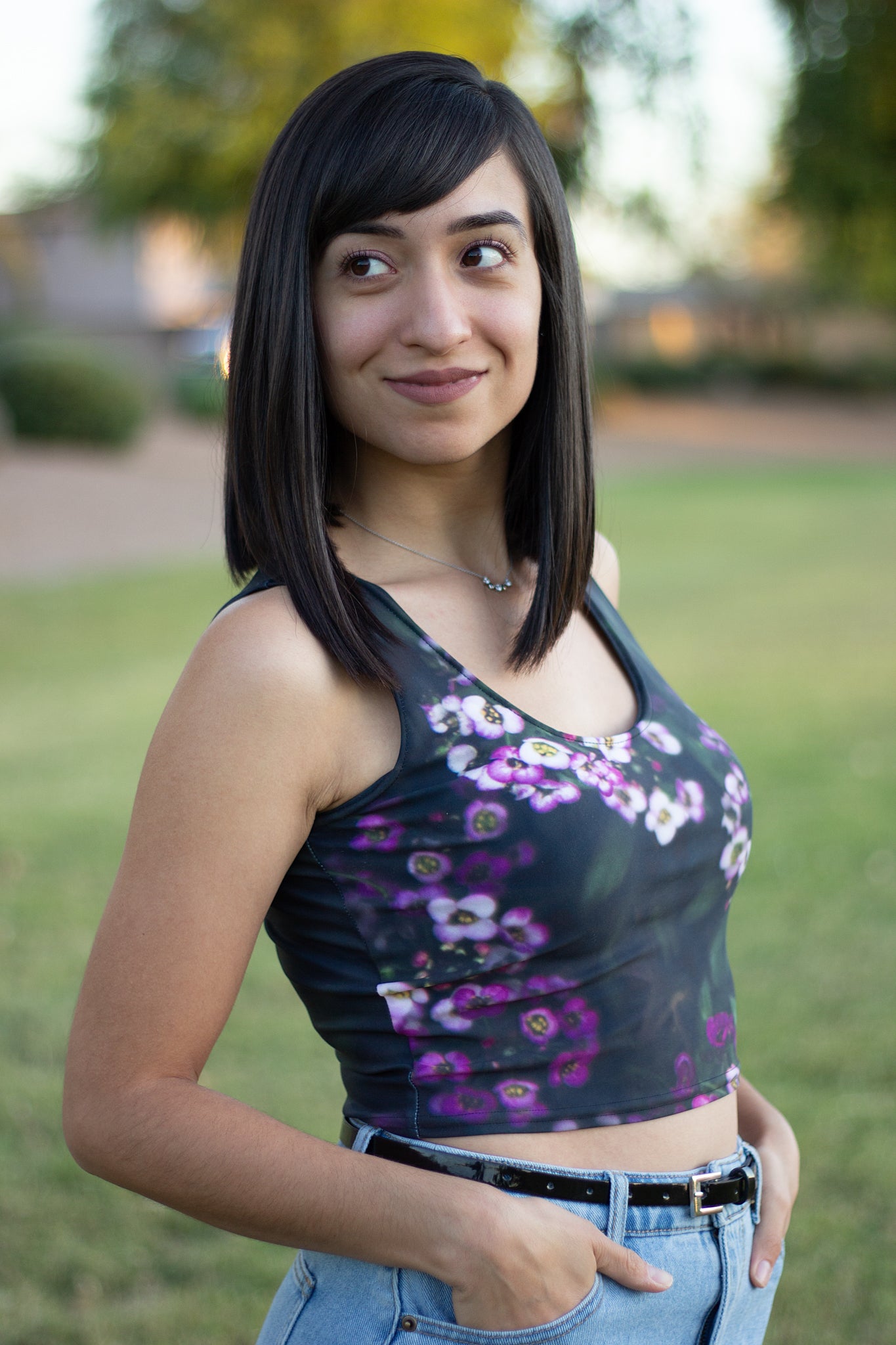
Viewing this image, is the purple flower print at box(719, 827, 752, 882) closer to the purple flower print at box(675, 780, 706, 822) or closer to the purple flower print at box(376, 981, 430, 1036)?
the purple flower print at box(675, 780, 706, 822)

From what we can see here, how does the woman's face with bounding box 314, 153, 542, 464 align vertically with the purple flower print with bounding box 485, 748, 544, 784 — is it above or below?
above

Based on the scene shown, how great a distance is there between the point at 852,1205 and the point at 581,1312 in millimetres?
2467

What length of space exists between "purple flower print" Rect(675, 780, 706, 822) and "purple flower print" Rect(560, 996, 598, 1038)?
0.82 ft

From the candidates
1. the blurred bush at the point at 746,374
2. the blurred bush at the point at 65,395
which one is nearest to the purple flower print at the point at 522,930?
the blurred bush at the point at 65,395

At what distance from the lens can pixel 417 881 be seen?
1322 mm

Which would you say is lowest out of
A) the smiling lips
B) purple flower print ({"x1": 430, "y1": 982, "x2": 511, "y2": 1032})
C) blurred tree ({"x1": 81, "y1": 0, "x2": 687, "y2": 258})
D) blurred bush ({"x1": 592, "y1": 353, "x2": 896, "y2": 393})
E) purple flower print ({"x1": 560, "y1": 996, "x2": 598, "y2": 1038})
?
purple flower print ({"x1": 560, "y1": 996, "x2": 598, "y2": 1038})

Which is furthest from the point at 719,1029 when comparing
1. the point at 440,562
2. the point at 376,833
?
the point at 440,562

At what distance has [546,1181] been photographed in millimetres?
1329

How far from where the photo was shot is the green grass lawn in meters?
3.12

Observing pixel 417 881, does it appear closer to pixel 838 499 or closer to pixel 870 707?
pixel 870 707

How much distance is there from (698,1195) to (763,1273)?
0.59ft

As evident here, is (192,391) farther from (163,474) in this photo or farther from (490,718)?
(490,718)

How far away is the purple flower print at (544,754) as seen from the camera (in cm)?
138

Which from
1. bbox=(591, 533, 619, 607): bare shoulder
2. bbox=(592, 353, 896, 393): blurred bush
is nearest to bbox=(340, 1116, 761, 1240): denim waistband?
bbox=(591, 533, 619, 607): bare shoulder
